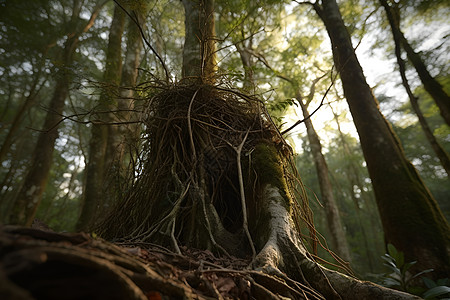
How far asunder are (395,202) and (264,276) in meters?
2.64

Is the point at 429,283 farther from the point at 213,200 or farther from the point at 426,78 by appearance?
the point at 426,78

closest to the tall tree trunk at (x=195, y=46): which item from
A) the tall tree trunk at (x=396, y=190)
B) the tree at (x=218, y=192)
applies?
the tree at (x=218, y=192)

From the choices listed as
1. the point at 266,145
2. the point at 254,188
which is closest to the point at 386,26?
the point at 266,145

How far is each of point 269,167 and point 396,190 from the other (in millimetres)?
2017

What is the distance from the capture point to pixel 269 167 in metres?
2.14

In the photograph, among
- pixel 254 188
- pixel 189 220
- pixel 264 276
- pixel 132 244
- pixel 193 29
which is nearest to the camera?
pixel 264 276

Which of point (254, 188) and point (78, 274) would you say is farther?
point (254, 188)

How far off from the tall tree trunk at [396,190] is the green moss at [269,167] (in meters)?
1.07

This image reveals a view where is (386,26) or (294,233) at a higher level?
(386,26)

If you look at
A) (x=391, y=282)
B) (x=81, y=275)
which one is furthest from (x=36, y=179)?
(x=391, y=282)

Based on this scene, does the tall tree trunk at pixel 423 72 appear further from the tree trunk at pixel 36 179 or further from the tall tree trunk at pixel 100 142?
the tree trunk at pixel 36 179

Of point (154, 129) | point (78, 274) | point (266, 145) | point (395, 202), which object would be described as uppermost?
point (154, 129)

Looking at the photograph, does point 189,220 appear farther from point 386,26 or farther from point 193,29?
point 386,26

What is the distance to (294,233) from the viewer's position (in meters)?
1.69
